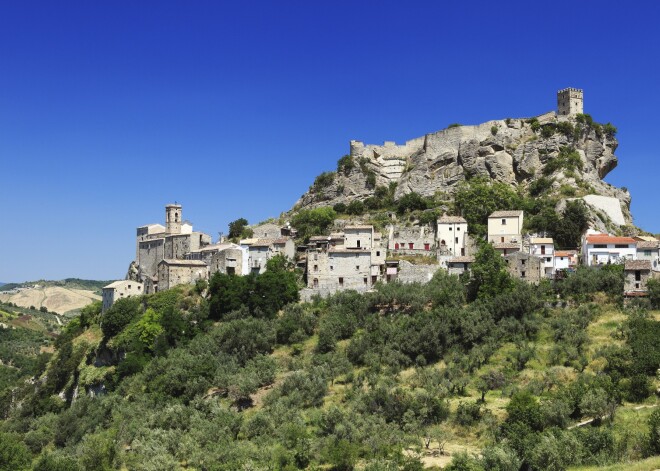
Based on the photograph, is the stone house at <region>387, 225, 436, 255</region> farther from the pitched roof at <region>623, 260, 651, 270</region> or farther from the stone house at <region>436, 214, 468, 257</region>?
the pitched roof at <region>623, 260, 651, 270</region>

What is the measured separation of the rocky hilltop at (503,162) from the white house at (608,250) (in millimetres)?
15566

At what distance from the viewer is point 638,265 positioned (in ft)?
160

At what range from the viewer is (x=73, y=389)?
208 ft

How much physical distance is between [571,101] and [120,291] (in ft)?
180

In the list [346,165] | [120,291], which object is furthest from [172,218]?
[346,165]

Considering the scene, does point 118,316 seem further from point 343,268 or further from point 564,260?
point 564,260

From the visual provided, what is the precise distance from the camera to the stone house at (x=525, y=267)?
2140 inches

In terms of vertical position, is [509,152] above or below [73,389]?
above

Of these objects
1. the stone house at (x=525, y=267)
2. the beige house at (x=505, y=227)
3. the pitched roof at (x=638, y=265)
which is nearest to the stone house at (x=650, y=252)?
the pitched roof at (x=638, y=265)

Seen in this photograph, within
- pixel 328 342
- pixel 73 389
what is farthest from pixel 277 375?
pixel 73 389

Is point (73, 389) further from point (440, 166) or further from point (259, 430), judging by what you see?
point (440, 166)

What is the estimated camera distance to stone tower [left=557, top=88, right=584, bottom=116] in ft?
261

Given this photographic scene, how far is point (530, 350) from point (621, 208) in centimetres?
3622

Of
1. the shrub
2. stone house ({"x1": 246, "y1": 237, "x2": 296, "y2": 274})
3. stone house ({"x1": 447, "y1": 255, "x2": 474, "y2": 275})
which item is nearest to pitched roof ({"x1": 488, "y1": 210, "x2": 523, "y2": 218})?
→ stone house ({"x1": 447, "y1": 255, "x2": 474, "y2": 275})
